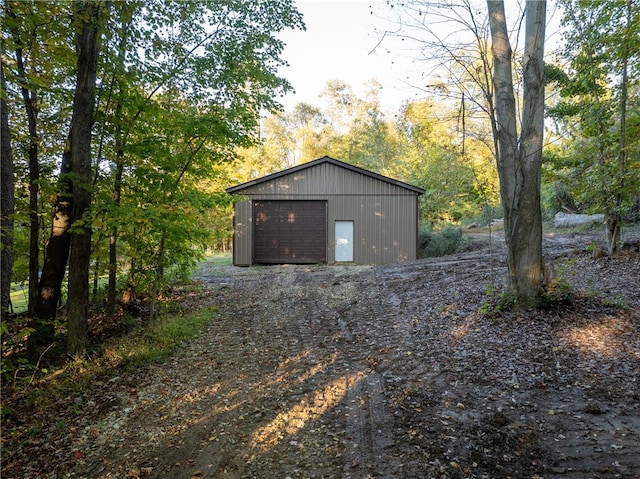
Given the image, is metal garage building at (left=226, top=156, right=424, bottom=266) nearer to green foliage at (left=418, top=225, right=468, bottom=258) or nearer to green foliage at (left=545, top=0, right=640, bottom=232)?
green foliage at (left=418, top=225, right=468, bottom=258)

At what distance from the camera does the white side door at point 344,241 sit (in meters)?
15.8

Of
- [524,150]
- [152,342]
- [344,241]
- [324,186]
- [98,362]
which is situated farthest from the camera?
[344,241]

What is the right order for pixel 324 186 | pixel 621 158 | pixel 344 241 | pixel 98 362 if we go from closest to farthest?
pixel 98 362 → pixel 621 158 → pixel 324 186 → pixel 344 241

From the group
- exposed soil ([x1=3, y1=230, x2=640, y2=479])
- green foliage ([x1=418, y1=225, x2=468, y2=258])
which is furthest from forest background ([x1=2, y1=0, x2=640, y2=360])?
green foliage ([x1=418, y1=225, x2=468, y2=258])

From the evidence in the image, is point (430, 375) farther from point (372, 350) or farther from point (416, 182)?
point (416, 182)

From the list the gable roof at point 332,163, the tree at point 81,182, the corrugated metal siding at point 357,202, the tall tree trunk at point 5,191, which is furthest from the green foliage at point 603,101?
the tall tree trunk at point 5,191

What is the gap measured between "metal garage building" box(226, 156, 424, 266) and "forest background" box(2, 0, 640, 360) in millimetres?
6326

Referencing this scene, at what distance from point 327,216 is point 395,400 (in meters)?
12.0

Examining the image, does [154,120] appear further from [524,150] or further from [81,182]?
[524,150]

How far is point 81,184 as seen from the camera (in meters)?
5.74

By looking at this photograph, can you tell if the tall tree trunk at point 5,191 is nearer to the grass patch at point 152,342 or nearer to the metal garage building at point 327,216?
the grass patch at point 152,342

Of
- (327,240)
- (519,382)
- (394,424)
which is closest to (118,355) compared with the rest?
(394,424)

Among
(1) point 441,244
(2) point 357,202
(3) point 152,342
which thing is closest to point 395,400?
(3) point 152,342

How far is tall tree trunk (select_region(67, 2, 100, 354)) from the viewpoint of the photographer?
573cm
